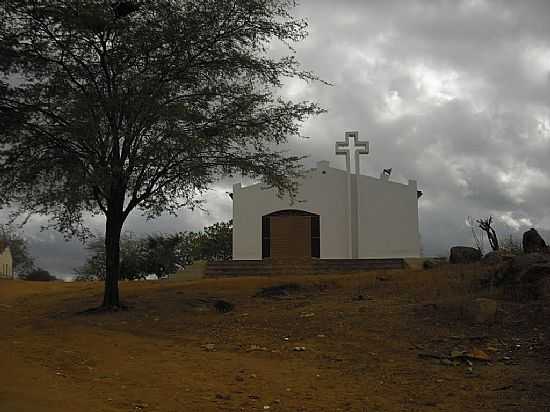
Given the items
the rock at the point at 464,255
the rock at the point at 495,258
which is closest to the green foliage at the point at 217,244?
the rock at the point at 464,255

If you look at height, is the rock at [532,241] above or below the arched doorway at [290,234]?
below

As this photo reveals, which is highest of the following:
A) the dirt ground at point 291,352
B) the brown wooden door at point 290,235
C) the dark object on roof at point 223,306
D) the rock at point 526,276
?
the brown wooden door at point 290,235

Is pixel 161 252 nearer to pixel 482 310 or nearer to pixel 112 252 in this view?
pixel 112 252

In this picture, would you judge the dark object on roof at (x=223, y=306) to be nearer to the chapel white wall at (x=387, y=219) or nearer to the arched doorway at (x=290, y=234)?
the arched doorway at (x=290, y=234)

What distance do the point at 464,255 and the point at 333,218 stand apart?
900 centimetres

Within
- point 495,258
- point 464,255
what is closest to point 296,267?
point 464,255

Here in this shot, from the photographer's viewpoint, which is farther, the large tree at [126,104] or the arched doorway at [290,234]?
the arched doorway at [290,234]

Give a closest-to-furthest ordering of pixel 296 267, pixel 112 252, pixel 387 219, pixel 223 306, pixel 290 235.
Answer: pixel 223 306 < pixel 112 252 < pixel 296 267 < pixel 387 219 < pixel 290 235

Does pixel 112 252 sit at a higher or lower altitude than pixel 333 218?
lower

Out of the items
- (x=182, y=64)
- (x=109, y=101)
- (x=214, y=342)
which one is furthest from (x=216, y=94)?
(x=214, y=342)

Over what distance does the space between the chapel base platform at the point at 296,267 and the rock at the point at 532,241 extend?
643 cm

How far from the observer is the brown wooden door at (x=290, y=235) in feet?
89.0

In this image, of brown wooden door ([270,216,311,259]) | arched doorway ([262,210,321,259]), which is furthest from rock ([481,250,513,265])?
brown wooden door ([270,216,311,259])

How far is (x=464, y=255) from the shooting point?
1872 centimetres
